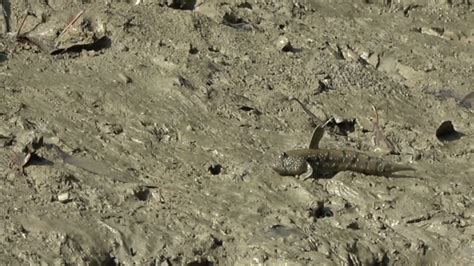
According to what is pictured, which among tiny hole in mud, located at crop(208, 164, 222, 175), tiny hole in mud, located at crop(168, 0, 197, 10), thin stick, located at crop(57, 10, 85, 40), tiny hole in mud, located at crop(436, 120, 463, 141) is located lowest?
tiny hole in mud, located at crop(436, 120, 463, 141)

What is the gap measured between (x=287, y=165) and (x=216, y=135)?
0.47 meters

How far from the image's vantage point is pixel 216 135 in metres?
6.22

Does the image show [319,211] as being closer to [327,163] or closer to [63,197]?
[327,163]

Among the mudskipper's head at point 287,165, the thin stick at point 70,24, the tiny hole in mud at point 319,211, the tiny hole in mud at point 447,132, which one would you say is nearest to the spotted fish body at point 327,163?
the mudskipper's head at point 287,165

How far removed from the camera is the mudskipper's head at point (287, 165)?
600cm

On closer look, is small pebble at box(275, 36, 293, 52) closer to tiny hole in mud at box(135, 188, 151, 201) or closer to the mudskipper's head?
the mudskipper's head

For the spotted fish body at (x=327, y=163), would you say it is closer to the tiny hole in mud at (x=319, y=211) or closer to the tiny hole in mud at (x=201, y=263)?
the tiny hole in mud at (x=319, y=211)

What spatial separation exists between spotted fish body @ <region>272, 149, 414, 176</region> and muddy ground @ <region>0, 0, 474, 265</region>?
6cm

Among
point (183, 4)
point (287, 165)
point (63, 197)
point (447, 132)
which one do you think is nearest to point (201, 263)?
point (63, 197)

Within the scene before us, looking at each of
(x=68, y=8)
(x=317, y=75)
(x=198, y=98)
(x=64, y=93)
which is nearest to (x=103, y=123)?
(x=64, y=93)

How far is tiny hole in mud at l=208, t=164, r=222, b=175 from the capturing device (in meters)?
5.91

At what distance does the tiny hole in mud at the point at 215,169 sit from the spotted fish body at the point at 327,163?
30 centimetres

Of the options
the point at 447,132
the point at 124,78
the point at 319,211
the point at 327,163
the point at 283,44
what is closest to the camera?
the point at 319,211

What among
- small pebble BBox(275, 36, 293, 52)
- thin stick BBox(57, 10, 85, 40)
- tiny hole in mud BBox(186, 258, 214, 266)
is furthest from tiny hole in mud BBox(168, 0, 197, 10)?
tiny hole in mud BBox(186, 258, 214, 266)
